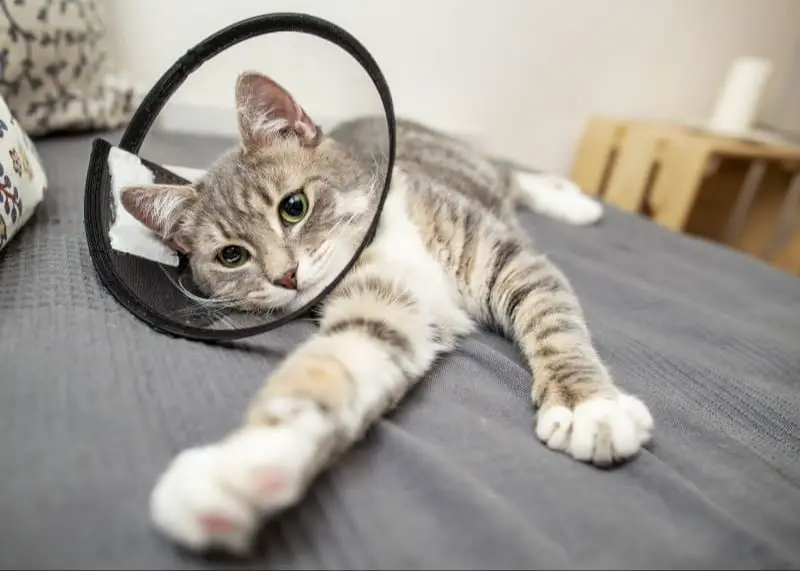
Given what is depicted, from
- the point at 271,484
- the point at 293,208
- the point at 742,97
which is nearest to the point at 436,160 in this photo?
the point at 293,208

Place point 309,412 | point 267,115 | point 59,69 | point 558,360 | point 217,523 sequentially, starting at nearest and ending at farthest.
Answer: point 217,523 → point 309,412 → point 558,360 → point 267,115 → point 59,69

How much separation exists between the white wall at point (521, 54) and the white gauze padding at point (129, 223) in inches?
7.4

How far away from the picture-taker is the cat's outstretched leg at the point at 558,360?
2.26ft

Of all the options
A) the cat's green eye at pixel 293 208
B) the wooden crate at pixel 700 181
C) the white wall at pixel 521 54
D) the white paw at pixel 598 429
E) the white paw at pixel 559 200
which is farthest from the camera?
the wooden crate at pixel 700 181

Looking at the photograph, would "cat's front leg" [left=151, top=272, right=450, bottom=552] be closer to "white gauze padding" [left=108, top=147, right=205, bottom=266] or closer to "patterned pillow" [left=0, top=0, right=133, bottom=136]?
"white gauze padding" [left=108, top=147, right=205, bottom=266]

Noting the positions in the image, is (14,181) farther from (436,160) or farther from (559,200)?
(559,200)

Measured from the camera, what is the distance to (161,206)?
35.7 inches

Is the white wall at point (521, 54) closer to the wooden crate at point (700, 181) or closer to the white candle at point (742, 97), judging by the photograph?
the wooden crate at point (700, 181)

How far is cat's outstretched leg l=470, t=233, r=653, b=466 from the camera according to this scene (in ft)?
2.26

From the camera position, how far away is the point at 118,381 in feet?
2.11

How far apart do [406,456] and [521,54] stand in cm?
197

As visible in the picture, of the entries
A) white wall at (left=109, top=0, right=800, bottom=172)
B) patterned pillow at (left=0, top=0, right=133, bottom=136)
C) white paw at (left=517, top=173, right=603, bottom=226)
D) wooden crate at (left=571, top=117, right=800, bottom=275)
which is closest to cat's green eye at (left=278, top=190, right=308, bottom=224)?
white wall at (left=109, top=0, right=800, bottom=172)

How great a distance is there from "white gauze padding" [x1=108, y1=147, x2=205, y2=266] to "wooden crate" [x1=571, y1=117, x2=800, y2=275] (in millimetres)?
1867

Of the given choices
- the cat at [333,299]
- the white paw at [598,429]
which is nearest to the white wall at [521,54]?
the cat at [333,299]
